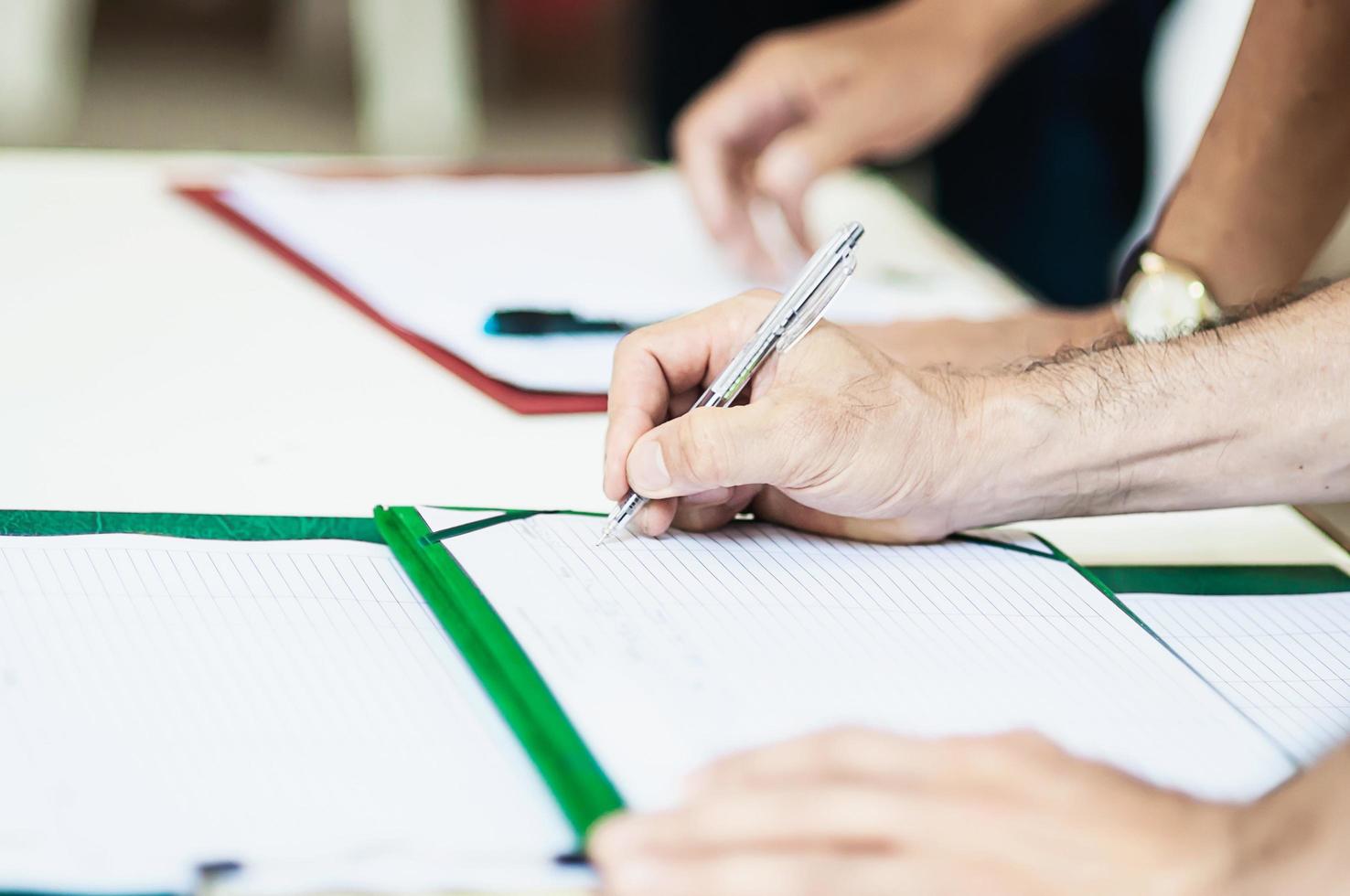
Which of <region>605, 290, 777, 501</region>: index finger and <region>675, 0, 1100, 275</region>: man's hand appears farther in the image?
<region>675, 0, 1100, 275</region>: man's hand

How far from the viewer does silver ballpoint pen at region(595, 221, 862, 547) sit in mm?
750

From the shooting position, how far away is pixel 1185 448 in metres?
0.81

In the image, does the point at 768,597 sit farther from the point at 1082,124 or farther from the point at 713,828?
the point at 1082,124

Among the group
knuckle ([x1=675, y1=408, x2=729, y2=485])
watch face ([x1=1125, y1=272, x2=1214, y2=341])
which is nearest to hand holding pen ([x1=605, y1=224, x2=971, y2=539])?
knuckle ([x1=675, y1=408, x2=729, y2=485])

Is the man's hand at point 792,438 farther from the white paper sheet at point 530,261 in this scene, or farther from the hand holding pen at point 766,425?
the white paper sheet at point 530,261

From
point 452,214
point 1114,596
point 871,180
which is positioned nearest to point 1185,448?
point 1114,596

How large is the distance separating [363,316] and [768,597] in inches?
21.5

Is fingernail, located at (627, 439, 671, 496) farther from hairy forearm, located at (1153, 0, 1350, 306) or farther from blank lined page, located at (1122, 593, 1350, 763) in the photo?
hairy forearm, located at (1153, 0, 1350, 306)

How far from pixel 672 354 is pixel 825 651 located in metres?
0.23

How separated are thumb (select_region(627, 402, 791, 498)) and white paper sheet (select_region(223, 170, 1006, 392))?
269 mm

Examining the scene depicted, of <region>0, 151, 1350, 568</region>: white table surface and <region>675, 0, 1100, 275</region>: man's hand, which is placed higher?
<region>675, 0, 1100, 275</region>: man's hand

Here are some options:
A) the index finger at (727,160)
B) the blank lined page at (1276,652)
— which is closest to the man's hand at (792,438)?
the blank lined page at (1276,652)

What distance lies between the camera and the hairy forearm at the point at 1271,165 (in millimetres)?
1068

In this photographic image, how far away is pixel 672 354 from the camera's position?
813 millimetres
